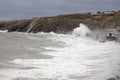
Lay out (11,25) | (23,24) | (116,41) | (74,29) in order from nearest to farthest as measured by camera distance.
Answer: (116,41) → (74,29) → (23,24) → (11,25)

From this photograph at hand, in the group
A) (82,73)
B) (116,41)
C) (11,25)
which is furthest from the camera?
(11,25)

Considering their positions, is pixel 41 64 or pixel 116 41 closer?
pixel 41 64

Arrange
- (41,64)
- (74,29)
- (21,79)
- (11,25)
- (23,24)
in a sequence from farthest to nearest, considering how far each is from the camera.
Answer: (11,25) → (23,24) → (74,29) → (41,64) → (21,79)

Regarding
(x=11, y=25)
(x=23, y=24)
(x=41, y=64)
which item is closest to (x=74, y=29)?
(x=23, y=24)

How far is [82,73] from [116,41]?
19.4m

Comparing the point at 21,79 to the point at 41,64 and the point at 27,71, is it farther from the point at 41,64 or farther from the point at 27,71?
the point at 41,64

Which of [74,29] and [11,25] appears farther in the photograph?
[11,25]

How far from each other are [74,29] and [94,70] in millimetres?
45371

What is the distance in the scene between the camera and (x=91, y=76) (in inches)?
515

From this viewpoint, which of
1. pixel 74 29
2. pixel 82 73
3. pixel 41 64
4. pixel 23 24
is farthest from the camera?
pixel 23 24

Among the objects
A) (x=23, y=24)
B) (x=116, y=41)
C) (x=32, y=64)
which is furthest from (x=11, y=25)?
(x=32, y=64)

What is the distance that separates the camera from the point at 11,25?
80.3m

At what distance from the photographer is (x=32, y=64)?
16.7 m

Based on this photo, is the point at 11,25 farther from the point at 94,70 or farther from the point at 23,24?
the point at 94,70
